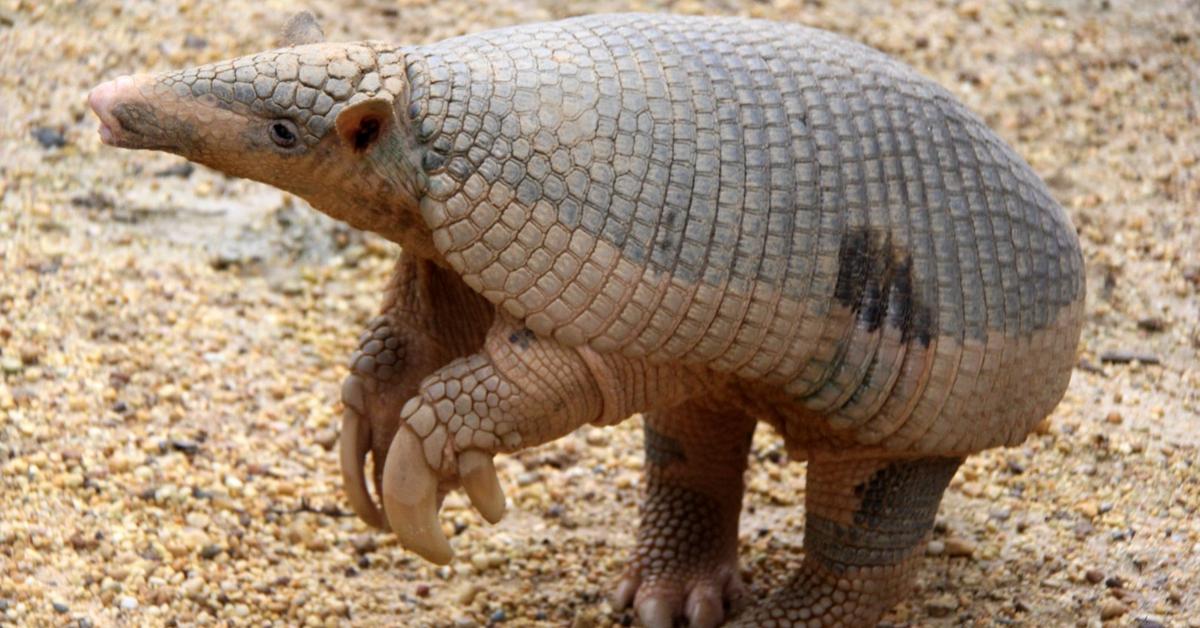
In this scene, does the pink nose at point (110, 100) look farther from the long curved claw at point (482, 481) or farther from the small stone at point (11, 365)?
the small stone at point (11, 365)

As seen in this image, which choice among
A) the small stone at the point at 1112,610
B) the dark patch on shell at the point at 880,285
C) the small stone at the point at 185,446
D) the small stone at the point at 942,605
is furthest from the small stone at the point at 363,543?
the small stone at the point at 1112,610

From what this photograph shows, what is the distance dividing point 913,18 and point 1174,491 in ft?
12.7

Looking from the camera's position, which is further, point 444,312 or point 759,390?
point 444,312

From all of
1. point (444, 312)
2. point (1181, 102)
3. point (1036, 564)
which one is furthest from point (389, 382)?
point (1181, 102)

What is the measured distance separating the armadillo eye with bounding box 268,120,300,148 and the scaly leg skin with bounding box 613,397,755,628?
1931 millimetres

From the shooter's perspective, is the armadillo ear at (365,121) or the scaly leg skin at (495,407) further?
the scaly leg skin at (495,407)

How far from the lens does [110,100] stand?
3.93 metres

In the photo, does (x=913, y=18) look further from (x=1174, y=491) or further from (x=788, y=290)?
(x=788, y=290)

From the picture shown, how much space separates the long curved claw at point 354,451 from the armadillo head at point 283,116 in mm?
1038

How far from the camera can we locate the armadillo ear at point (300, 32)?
4332 millimetres

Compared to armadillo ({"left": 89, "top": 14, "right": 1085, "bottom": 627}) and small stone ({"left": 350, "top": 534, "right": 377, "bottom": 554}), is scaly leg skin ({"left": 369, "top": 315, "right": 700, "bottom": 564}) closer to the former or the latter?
armadillo ({"left": 89, "top": 14, "right": 1085, "bottom": 627})

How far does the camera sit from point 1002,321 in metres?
4.43

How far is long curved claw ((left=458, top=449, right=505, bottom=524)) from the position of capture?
425 cm

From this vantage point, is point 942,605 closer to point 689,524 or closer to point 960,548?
point 960,548
